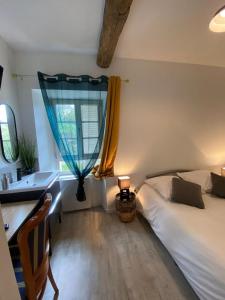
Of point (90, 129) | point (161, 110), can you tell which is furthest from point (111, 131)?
point (161, 110)

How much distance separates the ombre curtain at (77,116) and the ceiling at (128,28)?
461mm

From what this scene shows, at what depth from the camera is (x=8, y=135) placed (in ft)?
7.00

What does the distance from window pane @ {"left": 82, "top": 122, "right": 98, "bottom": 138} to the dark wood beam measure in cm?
99

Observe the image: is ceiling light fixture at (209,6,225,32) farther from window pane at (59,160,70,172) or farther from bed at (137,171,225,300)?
window pane at (59,160,70,172)

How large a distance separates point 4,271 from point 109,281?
4.54 ft

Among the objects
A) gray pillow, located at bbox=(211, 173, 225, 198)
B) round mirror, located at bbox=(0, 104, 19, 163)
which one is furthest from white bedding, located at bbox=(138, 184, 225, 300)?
round mirror, located at bbox=(0, 104, 19, 163)

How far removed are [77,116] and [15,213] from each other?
1634mm

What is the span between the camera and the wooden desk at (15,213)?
50.1 inches

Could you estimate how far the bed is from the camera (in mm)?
1208

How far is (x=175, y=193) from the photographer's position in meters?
2.17

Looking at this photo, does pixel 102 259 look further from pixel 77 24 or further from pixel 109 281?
pixel 77 24

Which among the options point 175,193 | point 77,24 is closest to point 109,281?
point 175,193

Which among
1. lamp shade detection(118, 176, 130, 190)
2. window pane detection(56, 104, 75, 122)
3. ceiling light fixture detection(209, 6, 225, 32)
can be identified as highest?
ceiling light fixture detection(209, 6, 225, 32)

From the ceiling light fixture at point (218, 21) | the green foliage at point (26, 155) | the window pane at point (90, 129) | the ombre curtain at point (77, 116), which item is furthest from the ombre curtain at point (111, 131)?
the ceiling light fixture at point (218, 21)
